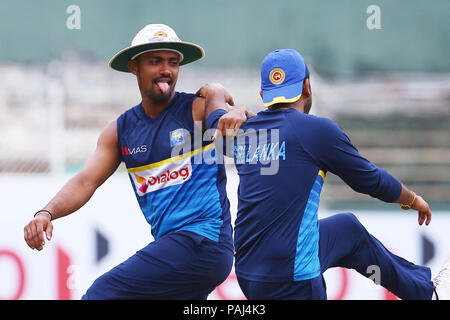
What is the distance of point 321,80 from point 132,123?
382 centimetres

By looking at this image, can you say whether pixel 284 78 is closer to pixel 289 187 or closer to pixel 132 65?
pixel 289 187

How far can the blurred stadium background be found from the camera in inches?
287

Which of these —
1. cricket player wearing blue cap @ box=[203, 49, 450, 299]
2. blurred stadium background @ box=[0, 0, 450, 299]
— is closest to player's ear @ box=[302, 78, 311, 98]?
cricket player wearing blue cap @ box=[203, 49, 450, 299]

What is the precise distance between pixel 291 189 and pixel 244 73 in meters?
4.38

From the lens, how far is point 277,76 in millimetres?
3270

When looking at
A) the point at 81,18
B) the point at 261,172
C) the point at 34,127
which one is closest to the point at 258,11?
the point at 81,18

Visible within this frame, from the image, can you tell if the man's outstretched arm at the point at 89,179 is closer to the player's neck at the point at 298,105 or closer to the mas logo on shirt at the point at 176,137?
the mas logo on shirt at the point at 176,137

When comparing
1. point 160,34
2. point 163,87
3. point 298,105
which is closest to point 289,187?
point 298,105

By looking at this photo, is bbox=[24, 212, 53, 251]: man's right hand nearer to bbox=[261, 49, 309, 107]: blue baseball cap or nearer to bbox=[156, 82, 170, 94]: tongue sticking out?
bbox=[156, 82, 170, 94]: tongue sticking out

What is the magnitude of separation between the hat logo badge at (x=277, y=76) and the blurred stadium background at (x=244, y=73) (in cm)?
392

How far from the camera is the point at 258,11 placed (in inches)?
296

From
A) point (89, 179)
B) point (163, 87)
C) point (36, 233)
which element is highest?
point (163, 87)

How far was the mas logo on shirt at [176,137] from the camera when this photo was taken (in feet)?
12.2

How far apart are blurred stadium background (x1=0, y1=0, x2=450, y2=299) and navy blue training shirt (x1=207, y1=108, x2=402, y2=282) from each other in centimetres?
392
